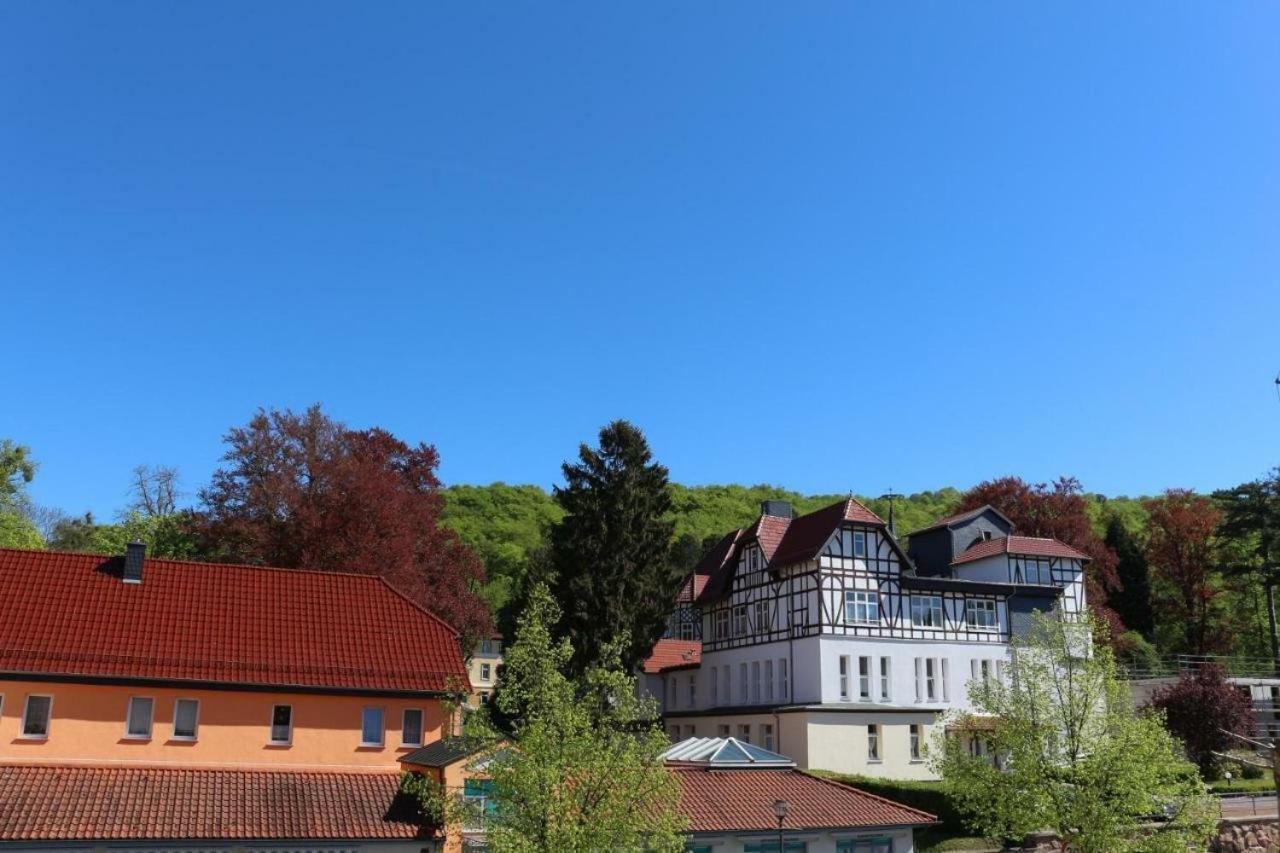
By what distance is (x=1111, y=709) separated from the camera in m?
24.5

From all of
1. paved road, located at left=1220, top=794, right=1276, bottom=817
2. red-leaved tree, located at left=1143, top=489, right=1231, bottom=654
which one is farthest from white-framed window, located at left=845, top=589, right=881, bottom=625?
red-leaved tree, located at left=1143, top=489, right=1231, bottom=654

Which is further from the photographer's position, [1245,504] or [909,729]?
[1245,504]

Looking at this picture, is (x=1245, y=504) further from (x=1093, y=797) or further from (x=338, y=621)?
(x=338, y=621)

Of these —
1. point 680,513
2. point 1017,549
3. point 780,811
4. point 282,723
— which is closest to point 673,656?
point 1017,549

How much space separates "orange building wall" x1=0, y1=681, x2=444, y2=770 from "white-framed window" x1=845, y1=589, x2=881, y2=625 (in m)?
21.5

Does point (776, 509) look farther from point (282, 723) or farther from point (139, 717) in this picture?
point (139, 717)

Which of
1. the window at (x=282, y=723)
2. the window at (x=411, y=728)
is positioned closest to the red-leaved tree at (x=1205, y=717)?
the window at (x=411, y=728)

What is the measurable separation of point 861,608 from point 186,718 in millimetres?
27772

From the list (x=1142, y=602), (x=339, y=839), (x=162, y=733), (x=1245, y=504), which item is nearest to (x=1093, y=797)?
(x=339, y=839)

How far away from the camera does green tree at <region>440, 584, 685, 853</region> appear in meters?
17.7

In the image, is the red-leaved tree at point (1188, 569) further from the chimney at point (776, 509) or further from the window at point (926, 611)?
the chimney at point (776, 509)

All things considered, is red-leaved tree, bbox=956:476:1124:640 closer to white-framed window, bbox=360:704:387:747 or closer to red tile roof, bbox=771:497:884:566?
red tile roof, bbox=771:497:884:566

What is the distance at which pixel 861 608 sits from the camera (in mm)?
43938

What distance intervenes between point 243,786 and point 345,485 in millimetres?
17788
